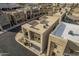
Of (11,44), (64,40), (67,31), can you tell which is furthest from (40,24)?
(11,44)

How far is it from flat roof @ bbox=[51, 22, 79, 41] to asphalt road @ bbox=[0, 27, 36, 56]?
1.64m

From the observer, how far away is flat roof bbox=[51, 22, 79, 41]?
4.92 meters

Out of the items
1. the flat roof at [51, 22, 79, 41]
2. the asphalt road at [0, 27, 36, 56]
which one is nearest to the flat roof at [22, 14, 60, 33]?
the flat roof at [51, 22, 79, 41]

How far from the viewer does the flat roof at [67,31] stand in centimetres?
492

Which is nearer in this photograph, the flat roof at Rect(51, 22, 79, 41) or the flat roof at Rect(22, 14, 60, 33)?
the flat roof at Rect(51, 22, 79, 41)

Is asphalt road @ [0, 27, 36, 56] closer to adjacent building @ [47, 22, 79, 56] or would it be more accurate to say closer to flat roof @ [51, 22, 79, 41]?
adjacent building @ [47, 22, 79, 56]

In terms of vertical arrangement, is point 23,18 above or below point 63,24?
above

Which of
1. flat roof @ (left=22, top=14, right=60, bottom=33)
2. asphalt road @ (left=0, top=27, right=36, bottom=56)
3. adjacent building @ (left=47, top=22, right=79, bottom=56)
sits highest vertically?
flat roof @ (left=22, top=14, right=60, bottom=33)

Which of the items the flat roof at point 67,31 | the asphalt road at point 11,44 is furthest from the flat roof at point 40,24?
the asphalt road at point 11,44

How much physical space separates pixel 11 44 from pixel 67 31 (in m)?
2.95

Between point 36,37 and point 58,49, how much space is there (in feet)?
5.02

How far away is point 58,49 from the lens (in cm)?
498

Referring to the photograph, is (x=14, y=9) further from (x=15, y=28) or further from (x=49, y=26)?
(x=49, y=26)

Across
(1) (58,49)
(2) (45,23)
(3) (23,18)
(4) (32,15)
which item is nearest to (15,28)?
(3) (23,18)
